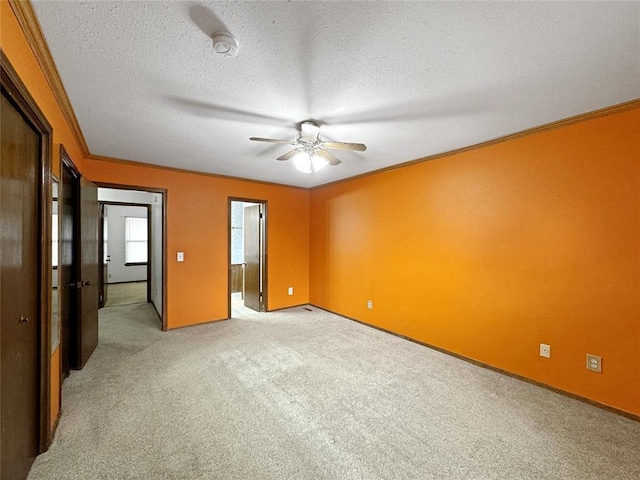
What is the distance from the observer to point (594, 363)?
2.22 metres

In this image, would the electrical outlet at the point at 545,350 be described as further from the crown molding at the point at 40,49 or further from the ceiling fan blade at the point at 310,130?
the crown molding at the point at 40,49

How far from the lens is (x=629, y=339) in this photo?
6.79 ft

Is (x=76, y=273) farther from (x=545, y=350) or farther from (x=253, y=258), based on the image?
(x=545, y=350)

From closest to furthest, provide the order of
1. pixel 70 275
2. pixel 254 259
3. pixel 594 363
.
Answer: pixel 594 363, pixel 70 275, pixel 254 259

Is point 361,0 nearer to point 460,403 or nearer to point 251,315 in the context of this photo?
point 460,403

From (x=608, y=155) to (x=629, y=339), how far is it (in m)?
1.41

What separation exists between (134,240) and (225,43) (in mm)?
8038

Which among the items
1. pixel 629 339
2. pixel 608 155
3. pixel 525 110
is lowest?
pixel 629 339

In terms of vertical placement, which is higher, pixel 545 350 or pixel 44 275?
pixel 44 275

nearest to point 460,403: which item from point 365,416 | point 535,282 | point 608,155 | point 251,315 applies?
point 365,416

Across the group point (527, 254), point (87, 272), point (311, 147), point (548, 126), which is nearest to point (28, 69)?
point (311, 147)

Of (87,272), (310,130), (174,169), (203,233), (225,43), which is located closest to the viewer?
(225,43)

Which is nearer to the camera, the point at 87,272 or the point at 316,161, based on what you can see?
the point at 316,161

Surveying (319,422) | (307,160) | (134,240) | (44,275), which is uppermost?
(307,160)
